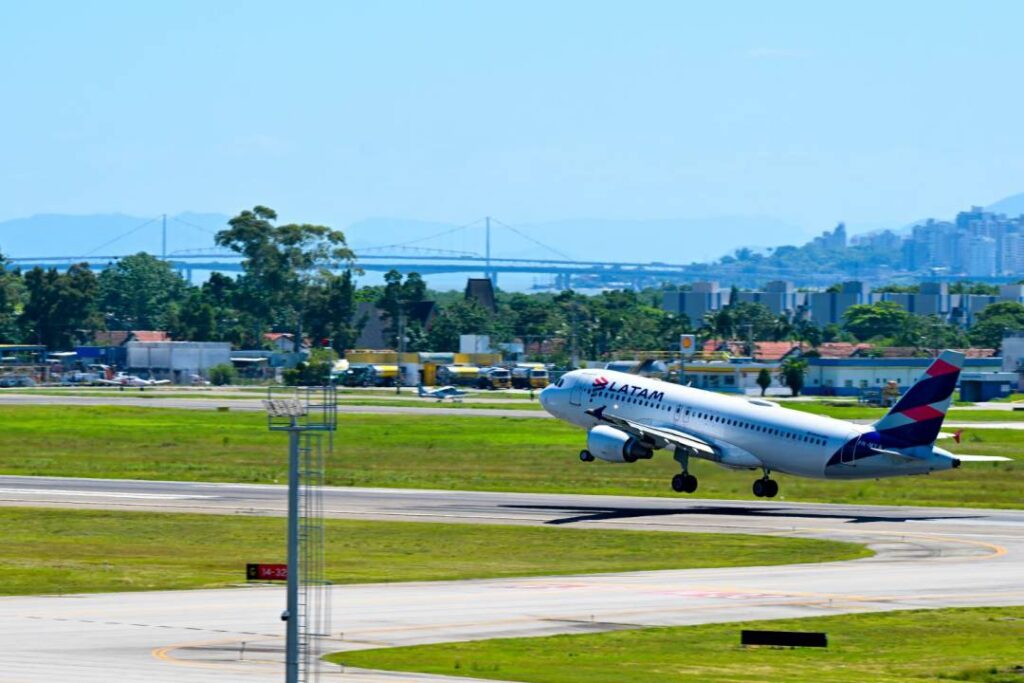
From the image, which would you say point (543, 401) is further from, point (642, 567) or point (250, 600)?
point (250, 600)

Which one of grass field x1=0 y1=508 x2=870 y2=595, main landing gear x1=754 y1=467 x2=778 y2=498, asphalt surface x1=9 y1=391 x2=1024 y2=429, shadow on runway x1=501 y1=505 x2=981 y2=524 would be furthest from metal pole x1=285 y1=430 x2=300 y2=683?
asphalt surface x1=9 y1=391 x2=1024 y2=429

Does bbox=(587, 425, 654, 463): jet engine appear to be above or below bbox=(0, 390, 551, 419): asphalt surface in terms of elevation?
above

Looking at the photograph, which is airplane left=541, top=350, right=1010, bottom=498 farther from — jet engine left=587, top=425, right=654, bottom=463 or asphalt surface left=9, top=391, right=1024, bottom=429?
asphalt surface left=9, top=391, right=1024, bottom=429

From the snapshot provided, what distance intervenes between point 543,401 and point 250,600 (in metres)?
39.6

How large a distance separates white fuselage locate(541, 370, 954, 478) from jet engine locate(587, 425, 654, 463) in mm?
2462

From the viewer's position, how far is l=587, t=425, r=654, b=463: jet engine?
8000 centimetres

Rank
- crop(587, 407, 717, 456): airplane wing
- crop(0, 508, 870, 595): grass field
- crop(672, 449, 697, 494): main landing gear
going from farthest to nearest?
crop(672, 449, 697, 494): main landing gear, crop(587, 407, 717, 456): airplane wing, crop(0, 508, 870, 595): grass field

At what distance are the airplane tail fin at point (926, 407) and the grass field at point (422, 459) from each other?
891cm

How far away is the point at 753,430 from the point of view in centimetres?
7788

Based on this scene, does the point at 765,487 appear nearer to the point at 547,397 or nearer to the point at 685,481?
the point at 685,481

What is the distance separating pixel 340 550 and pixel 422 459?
142 ft

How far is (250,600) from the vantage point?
4956 cm

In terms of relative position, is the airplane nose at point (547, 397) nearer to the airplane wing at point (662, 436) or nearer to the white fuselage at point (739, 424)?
the white fuselage at point (739, 424)

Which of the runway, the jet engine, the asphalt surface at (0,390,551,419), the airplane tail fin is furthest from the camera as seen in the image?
the asphalt surface at (0,390,551,419)
